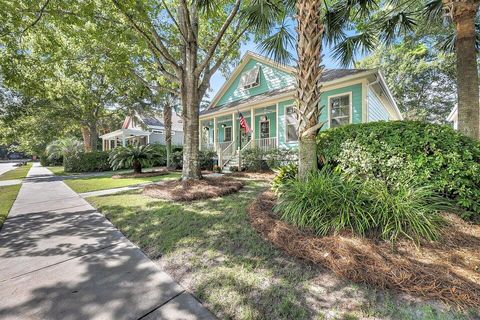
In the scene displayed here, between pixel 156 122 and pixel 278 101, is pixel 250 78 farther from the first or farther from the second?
pixel 156 122

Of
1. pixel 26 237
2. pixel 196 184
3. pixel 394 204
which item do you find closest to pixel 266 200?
pixel 394 204

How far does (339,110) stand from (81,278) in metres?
10.7

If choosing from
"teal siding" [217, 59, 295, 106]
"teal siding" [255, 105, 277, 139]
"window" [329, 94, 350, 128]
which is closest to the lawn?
"window" [329, 94, 350, 128]

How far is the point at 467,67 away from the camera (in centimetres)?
456

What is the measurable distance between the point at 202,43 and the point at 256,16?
5.92 meters

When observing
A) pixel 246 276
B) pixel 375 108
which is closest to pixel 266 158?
pixel 375 108

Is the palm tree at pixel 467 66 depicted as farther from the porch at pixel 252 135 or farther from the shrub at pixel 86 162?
the shrub at pixel 86 162

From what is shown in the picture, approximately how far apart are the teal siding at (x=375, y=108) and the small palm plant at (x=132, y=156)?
36.0 feet

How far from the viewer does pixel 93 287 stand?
2246mm

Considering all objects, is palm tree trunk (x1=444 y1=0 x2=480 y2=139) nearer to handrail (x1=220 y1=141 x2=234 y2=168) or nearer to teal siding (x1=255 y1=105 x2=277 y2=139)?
teal siding (x1=255 y1=105 x2=277 y2=139)

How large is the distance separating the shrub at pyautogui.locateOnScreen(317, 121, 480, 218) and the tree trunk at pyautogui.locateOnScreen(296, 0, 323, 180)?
900 mm

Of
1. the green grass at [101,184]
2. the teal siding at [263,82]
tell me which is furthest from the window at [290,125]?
the green grass at [101,184]

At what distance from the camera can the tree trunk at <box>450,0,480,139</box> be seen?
14.6ft

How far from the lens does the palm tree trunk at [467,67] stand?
4.45 meters
